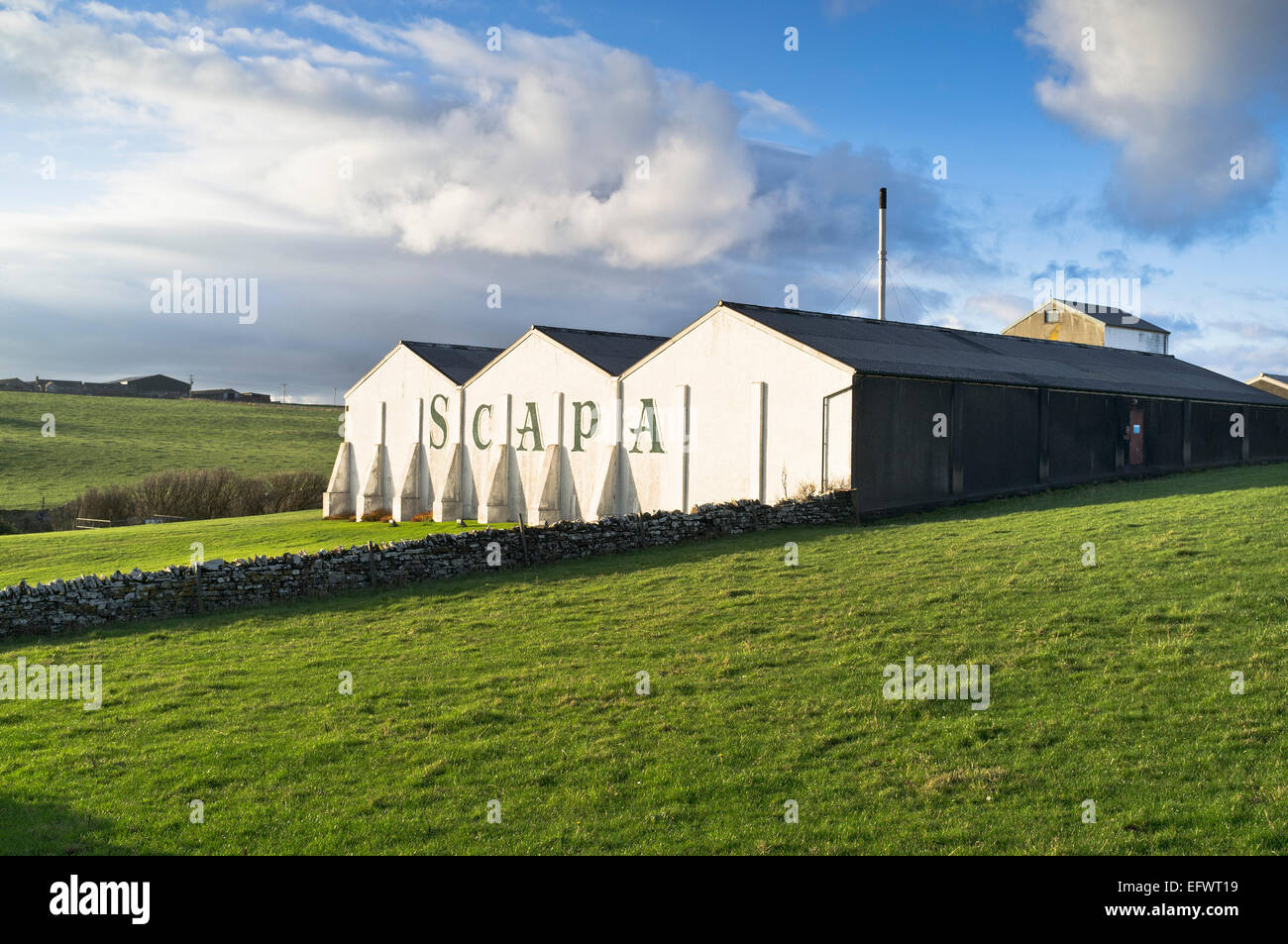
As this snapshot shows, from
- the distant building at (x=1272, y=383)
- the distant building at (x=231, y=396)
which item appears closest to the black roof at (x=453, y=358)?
the distant building at (x=1272, y=383)

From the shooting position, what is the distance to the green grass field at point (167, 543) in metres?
30.8

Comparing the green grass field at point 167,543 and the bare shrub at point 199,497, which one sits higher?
the bare shrub at point 199,497

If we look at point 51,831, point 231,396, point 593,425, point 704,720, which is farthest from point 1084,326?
point 231,396

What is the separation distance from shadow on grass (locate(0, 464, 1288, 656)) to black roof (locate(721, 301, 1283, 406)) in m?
→ 4.64

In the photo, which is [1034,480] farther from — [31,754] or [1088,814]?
[31,754]

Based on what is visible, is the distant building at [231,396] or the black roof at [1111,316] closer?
the black roof at [1111,316]

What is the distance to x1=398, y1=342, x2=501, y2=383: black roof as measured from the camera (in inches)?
1814

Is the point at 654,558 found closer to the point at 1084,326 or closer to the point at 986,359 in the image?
the point at 986,359

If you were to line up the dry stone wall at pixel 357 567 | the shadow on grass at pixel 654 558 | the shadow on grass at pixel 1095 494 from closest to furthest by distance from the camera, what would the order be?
the dry stone wall at pixel 357 567, the shadow on grass at pixel 654 558, the shadow on grass at pixel 1095 494

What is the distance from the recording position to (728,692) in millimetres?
12531

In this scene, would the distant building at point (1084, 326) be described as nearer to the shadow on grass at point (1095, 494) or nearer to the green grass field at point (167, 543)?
the shadow on grass at point (1095, 494)

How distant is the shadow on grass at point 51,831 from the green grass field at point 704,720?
0.12 ft

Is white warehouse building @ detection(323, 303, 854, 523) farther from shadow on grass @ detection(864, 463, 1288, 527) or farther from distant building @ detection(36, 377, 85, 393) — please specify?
distant building @ detection(36, 377, 85, 393)
